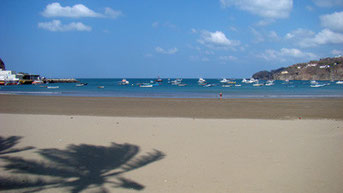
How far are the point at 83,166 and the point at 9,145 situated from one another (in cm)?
343

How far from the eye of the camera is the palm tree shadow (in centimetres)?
591

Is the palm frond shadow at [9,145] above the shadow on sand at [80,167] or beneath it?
above

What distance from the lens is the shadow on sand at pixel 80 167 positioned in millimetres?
5887

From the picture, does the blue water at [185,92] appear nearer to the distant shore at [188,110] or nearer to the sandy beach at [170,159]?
the distant shore at [188,110]

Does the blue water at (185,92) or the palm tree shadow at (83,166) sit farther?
the blue water at (185,92)

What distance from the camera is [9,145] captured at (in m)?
8.84

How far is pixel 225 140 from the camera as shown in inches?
390

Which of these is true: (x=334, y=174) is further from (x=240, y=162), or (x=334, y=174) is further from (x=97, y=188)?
(x=97, y=188)

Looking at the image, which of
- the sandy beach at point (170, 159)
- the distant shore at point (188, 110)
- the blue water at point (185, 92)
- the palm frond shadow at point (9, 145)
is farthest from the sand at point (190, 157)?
the blue water at point (185, 92)

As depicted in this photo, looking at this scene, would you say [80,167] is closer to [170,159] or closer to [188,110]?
[170,159]

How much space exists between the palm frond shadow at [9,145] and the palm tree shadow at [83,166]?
660 mm

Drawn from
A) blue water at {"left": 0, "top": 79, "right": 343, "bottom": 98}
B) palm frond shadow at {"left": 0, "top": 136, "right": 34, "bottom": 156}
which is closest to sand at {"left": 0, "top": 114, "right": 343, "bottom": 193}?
palm frond shadow at {"left": 0, "top": 136, "right": 34, "bottom": 156}

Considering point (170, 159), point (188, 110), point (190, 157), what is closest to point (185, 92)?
point (188, 110)

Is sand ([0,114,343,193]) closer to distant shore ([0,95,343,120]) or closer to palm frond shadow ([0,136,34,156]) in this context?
palm frond shadow ([0,136,34,156])
